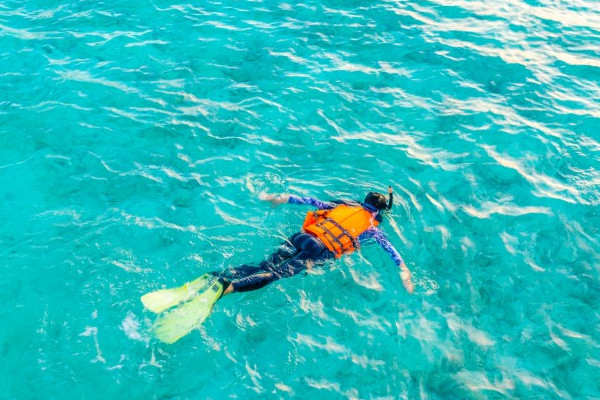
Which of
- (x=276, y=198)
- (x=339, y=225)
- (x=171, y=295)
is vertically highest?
(x=339, y=225)

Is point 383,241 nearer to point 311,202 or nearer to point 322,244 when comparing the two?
point 322,244

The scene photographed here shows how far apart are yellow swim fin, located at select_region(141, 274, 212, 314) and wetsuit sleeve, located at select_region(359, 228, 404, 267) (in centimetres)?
314

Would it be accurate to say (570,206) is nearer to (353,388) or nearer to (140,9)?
(353,388)

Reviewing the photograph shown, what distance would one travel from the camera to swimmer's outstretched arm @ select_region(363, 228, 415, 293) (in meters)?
8.77

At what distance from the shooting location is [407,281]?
8.77 m

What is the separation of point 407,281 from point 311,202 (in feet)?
8.27

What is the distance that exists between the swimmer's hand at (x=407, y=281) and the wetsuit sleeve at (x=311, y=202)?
2.01 meters

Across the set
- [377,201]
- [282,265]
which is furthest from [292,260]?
[377,201]

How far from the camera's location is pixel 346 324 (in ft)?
26.6

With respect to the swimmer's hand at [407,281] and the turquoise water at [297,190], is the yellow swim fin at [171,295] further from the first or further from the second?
the swimmer's hand at [407,281]

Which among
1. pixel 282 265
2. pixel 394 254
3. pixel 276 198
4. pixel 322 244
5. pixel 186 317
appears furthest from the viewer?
pixel 276 198

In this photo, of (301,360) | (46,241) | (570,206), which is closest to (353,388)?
(301,360)

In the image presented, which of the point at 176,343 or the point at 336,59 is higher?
the point at 336,59

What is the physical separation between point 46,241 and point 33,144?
3380mm
